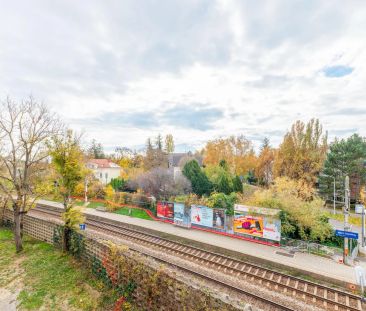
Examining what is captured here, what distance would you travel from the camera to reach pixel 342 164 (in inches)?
1368

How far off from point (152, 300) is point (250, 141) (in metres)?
49.8

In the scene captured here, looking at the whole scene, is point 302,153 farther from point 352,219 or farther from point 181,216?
point 181,216

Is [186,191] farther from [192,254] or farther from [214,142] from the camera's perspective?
[214,142]

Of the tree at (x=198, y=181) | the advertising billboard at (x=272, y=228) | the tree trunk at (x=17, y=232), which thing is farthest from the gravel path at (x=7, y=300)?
the tree at (x=198, y=181)

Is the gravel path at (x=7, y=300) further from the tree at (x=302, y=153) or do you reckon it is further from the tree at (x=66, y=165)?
the tree at (x=302, y=153)

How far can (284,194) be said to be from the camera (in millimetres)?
17734

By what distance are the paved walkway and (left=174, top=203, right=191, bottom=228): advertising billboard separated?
1.86ft

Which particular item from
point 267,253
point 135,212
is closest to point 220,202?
Answer: point 267,253

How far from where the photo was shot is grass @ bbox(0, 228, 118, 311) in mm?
7867

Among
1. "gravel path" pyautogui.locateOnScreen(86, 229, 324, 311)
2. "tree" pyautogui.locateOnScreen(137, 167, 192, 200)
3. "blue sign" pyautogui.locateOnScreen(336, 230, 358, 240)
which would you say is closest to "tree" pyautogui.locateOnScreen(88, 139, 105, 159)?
"tree" pyautogui.locateOnScreen(137, 167, 192, 200)

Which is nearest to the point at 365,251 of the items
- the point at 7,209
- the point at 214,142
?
the point at 7,209

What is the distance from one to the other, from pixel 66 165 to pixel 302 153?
104 feet

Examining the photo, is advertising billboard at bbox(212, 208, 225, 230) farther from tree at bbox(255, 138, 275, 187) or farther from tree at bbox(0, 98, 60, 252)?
tree at bbox(255, 138, 275, 187)

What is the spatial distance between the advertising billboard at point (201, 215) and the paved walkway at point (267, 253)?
0.78 m
